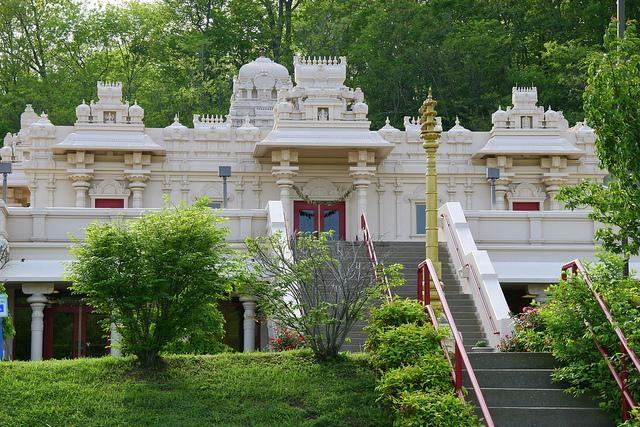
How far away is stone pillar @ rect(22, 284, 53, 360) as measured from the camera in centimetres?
2545

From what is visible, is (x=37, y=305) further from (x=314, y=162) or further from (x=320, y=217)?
(x=314, y=162)

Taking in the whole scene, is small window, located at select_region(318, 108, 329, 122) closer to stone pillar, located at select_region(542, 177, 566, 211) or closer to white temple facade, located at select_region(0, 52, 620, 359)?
white temple facade, located at select_region(0, 52, 620, 359)

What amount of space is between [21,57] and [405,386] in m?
54.5

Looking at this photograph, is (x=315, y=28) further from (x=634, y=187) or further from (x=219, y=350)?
(x=634, y=187)

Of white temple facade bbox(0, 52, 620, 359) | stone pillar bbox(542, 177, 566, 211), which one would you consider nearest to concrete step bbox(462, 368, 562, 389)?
white temple facade bbox(0, 52, 620, 359)

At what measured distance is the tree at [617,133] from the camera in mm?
14930

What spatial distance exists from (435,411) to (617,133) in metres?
4.18

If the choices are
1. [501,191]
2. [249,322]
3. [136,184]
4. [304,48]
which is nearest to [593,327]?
[249,322]

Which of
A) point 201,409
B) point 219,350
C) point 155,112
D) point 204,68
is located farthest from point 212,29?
point 201,409

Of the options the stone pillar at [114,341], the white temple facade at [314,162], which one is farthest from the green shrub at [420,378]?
the white temple facade at [314,162]

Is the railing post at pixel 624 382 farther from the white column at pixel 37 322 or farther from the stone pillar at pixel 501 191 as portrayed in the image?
the stone pillar at pixel 501 191

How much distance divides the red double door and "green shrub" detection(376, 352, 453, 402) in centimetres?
2035

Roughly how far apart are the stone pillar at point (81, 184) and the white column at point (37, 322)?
993 cm

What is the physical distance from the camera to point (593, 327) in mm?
15477
